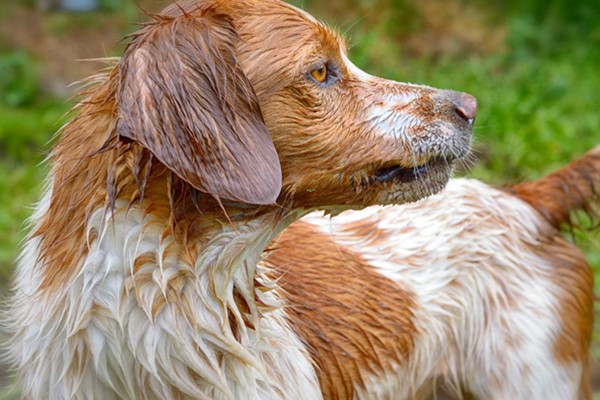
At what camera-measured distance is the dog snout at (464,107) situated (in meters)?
3.73

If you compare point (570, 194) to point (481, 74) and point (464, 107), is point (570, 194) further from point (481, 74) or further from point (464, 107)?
point (481, 74)

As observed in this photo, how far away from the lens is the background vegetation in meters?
8.54

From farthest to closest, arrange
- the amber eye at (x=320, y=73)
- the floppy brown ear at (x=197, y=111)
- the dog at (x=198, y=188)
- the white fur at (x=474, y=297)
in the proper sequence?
the white fur at (x=474, y=297) → the amber eye at (x=320, y=73) → the dog at (x=198, y=188) → the floppy brown ear at (x=197, y=111)

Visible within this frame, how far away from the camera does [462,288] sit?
453 centimetres

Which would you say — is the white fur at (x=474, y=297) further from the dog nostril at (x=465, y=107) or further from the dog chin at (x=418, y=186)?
the dog nostril at (x=465, y=107)

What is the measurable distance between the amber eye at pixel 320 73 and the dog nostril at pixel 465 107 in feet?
1.62

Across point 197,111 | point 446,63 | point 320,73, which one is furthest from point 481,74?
point 197,111

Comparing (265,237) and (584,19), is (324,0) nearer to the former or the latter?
(584,19)

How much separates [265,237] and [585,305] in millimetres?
1793

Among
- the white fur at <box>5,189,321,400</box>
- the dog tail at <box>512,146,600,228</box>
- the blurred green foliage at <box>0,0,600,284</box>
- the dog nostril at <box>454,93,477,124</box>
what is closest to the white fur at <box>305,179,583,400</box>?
the dog tail at <box>512,146,600,228</box>

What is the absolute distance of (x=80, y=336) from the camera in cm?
337

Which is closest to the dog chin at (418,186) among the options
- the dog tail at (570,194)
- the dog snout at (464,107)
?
the dog snout at (464,107)

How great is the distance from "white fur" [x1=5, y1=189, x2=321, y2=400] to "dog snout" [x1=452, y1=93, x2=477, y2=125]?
2.36 ft

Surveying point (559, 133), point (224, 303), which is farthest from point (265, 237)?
point (559, 133)
